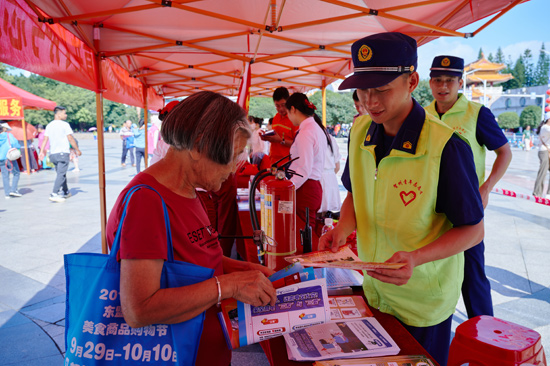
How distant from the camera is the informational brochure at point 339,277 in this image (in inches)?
67.1

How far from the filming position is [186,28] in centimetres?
478

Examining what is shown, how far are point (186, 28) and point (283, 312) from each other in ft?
14.6

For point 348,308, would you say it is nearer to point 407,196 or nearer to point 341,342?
point 341,342

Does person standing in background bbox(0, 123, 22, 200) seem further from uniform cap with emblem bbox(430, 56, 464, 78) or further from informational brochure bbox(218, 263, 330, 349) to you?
informational brochure bbox(218, 263, 330, 349)

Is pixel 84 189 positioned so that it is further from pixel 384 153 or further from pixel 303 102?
pixel 384 153

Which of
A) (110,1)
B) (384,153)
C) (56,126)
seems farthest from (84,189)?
(384,153)

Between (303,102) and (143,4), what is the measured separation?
6.04 ft

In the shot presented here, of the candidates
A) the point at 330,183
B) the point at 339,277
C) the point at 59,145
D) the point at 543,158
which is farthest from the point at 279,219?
the point at 543,158

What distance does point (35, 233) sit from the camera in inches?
244

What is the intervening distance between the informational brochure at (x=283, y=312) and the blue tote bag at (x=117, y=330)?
0.12 meters

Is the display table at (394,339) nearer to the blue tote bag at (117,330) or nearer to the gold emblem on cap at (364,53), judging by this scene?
the blue tote bag at (117,330)

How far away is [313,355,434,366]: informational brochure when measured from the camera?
1.04 meters

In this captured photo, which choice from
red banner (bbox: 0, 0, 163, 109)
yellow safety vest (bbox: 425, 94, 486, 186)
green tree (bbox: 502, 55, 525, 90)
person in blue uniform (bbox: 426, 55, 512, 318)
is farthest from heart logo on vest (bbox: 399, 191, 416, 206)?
green tree (bbox: 502, 55, 525, 90)

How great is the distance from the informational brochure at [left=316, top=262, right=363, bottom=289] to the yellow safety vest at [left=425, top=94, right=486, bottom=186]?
47.7 inches
